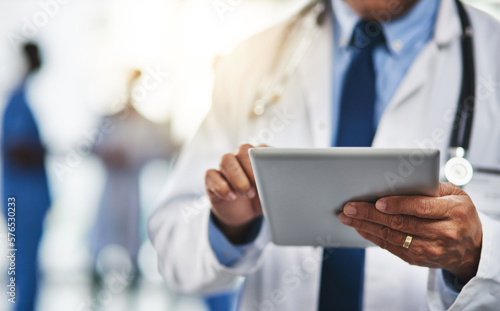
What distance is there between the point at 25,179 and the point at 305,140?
30.4 inches

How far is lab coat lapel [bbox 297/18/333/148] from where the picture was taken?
Answer: 109 centimetres

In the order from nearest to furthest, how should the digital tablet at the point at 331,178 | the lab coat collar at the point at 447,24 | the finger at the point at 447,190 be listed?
the digital tablet at the point at 331,178
the finger at the point at 447,190
the lab coat collar at the point at 447,24

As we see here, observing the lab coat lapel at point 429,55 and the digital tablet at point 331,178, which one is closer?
the digital tablet at point 331,178

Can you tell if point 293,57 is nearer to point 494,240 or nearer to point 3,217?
point 494,240

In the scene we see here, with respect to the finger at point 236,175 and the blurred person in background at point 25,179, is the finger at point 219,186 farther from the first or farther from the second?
the blurred person in background at point 25,179

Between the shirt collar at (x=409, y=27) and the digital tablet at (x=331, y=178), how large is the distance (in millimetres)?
512

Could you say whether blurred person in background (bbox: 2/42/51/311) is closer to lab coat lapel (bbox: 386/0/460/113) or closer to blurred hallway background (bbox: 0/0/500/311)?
blurred hallway background (bbox: 0/0/500/311)

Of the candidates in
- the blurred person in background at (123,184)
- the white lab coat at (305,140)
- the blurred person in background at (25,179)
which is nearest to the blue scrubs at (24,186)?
the blurred person in background at (25,179)

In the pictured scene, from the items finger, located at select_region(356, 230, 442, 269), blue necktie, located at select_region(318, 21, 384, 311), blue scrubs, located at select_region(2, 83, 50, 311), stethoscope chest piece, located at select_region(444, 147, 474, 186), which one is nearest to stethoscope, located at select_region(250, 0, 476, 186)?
stethoscope chest piece, located at select_region(444, 147, 474, 186)

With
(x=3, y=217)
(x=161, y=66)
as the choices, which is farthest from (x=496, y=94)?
(x=3, y=217)

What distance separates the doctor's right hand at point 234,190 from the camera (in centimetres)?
88

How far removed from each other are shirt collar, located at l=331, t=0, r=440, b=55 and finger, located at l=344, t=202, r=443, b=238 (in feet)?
1.70

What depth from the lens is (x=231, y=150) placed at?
1.19 metres

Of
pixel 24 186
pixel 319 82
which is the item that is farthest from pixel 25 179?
pixel 319 82
